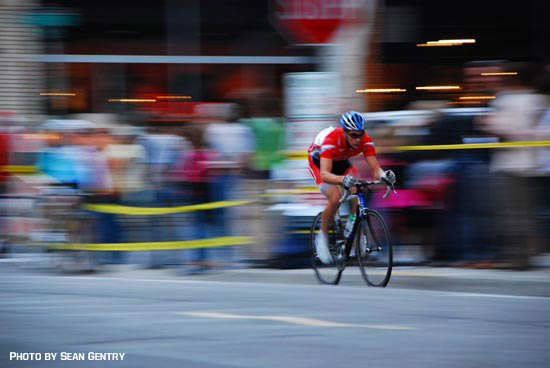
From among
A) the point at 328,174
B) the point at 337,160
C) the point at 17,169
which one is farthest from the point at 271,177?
the point at 17,169

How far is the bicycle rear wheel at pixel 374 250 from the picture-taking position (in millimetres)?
9094

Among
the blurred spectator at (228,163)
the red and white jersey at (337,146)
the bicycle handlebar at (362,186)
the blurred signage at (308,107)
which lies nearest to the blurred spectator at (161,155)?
the blurred spectator at (228,163)

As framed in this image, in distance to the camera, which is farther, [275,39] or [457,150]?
[275,39]

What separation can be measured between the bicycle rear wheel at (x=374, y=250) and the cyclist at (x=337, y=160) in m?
0.39

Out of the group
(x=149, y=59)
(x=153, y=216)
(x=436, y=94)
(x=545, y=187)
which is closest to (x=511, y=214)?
(x=545, y=187)

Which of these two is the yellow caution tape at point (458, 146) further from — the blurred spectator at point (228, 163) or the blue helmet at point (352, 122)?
the blue helmet at point (352, 122)

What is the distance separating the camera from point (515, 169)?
9594mm

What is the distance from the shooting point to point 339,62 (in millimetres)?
12078

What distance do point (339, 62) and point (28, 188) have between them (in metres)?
4.20

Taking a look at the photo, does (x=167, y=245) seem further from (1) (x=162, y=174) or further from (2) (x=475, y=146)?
(2) (x=475, y=146)

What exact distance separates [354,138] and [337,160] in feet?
1.46

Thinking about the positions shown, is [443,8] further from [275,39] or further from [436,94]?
[275,39]

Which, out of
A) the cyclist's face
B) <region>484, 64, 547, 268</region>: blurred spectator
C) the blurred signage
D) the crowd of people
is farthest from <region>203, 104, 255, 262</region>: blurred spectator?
<region>484, 64, 547, 268</region>: blurred spectator

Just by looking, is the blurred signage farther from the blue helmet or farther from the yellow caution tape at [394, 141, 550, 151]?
the blue helmet
